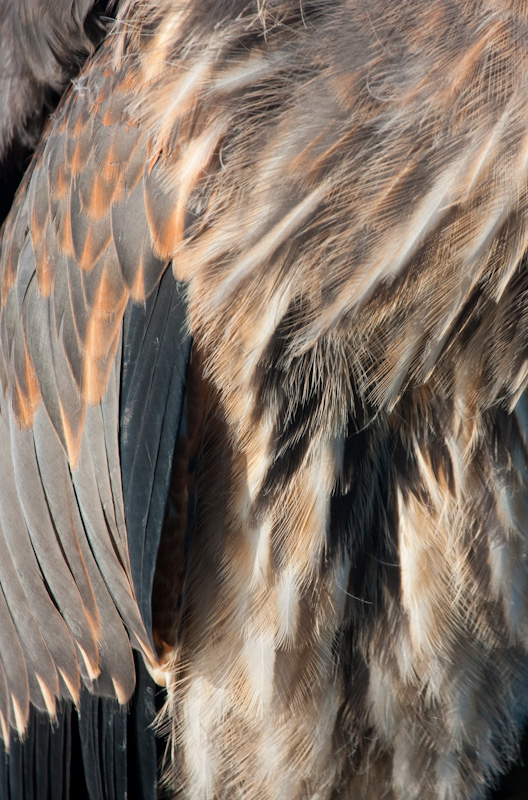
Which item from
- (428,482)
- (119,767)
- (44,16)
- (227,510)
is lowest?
(119,767)

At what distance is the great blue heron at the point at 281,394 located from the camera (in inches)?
51.4

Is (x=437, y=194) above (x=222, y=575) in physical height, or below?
above

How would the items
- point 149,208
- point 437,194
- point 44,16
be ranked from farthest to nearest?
point 44,16 → point 149,208 → point 437,194

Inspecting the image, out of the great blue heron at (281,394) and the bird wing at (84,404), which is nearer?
the great blue heron at (281,394)

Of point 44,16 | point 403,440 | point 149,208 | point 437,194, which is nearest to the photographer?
point 437,194

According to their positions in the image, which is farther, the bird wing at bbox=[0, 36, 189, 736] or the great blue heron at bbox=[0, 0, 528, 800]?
the bird wing at bbox=[0, 36, 189, 736]

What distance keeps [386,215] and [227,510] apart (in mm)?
613

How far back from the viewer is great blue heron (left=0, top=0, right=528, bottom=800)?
131cm

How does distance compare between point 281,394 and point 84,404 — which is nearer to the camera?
point 281,394

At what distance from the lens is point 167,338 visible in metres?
1.47

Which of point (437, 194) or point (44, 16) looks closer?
point (437, 194)

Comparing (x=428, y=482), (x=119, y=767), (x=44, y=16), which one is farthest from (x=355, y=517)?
(x=44, y=16)

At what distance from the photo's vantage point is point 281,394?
1.47 meters

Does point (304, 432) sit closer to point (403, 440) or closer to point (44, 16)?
point (403, 440)
